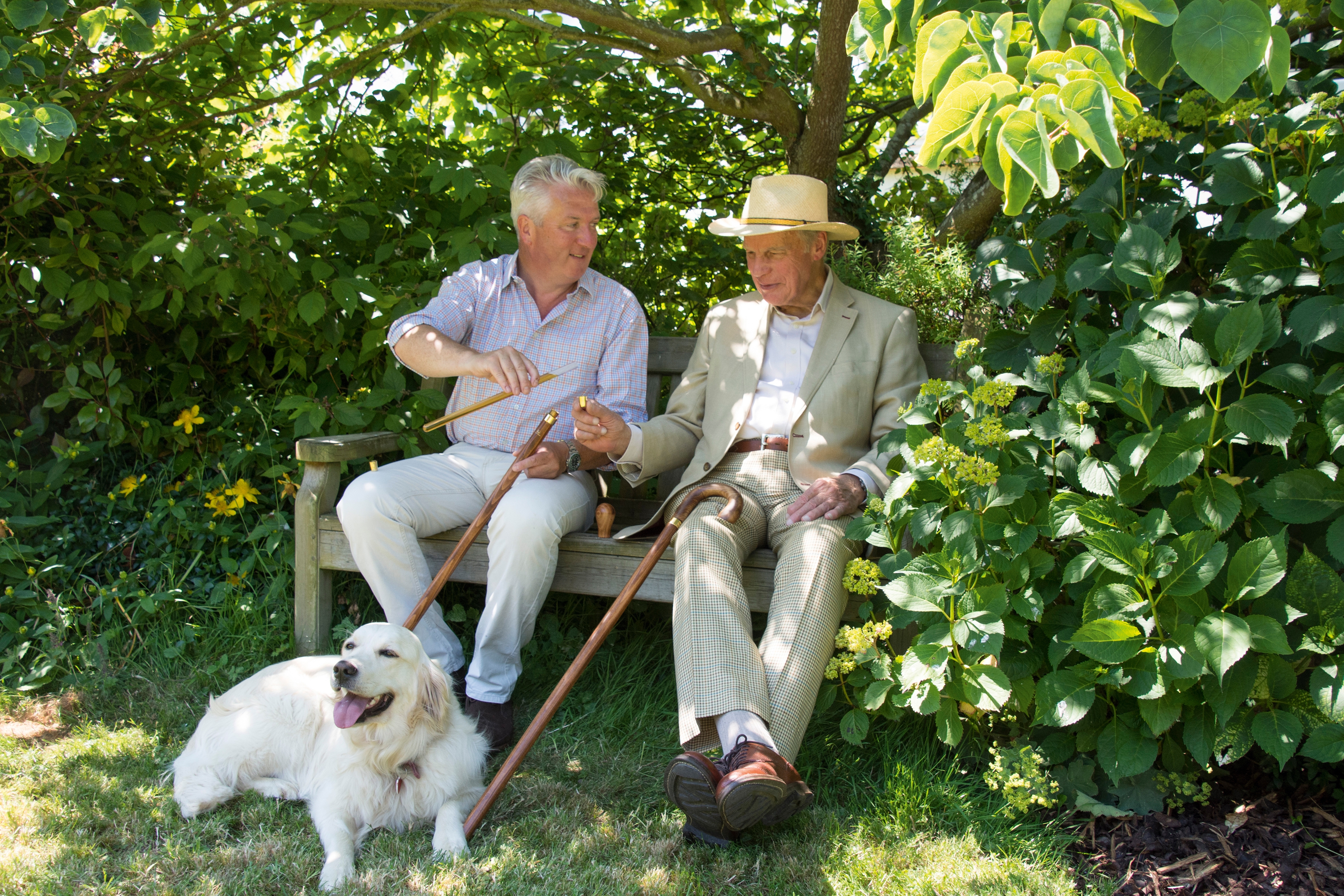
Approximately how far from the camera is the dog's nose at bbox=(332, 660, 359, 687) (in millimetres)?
2273

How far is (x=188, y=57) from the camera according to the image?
13.0 feet

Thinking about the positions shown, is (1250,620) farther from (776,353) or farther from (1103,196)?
(776,353)

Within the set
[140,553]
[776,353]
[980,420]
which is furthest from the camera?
[140,553]

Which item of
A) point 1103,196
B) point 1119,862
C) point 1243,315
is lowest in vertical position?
point 1119,862

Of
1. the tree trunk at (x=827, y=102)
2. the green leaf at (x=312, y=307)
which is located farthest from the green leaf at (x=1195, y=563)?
the green leaf at (x=312, y=307)

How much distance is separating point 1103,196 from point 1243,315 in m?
0.55

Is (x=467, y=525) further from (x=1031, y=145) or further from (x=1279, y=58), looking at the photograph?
(x=1279, y=58)

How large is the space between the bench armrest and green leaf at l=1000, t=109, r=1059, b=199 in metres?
2.49

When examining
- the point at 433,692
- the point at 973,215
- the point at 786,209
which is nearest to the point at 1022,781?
the point at 433,692

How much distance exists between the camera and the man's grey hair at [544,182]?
3.30 meters

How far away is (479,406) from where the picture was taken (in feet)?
10.3

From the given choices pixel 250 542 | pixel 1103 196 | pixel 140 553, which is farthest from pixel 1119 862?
pixel 140 553

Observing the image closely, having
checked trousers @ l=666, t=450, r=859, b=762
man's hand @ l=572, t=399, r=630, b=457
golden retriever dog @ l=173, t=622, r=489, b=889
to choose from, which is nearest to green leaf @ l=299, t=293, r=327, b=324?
man's hand @ l=572, t=399, r=630, b=457

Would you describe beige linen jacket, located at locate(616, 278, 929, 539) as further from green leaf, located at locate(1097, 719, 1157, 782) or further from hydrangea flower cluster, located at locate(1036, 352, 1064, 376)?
green leaf, located at locate(1097, 719, 1157, 782)
